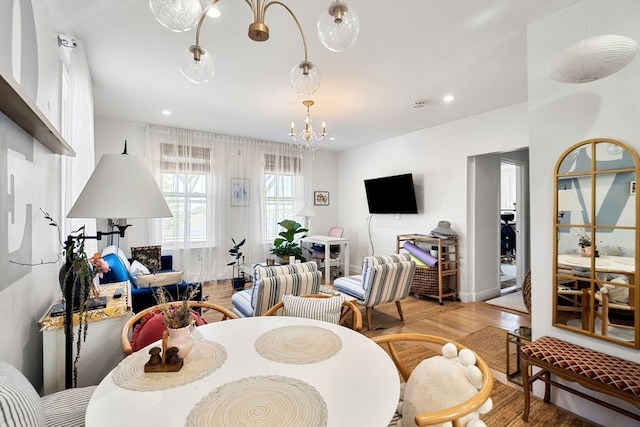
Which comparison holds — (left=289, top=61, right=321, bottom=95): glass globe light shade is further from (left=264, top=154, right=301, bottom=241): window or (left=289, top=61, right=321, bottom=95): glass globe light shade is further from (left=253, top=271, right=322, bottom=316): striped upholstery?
(left=264, top=154, right=301, bottom=241): window

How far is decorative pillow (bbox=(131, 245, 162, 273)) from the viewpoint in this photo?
13.5ft

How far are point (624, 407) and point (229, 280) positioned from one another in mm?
5007

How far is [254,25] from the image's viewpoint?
43.9 inches

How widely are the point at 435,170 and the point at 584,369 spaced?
134 inches

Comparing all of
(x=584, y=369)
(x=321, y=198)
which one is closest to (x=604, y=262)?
(x=584, y=369)

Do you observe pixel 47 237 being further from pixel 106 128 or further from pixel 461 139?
pixel 461 139

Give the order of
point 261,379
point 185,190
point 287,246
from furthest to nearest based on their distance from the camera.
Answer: point 287,246
point 185,190
point 261,379

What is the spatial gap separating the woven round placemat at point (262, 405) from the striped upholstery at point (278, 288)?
4.22ft

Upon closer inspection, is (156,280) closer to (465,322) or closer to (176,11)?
(176,11)

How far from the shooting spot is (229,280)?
5.29 metres

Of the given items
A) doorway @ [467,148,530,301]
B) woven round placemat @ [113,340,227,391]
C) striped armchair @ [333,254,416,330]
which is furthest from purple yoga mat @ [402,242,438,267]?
woven round placemat @ [113,340,227,391]

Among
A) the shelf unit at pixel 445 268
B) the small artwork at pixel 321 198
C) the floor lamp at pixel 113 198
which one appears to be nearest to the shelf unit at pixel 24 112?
the floor lamp at pixel 113 198

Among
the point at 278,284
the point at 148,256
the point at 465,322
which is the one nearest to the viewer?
the point at 278,284

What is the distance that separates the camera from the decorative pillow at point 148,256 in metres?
4.11
